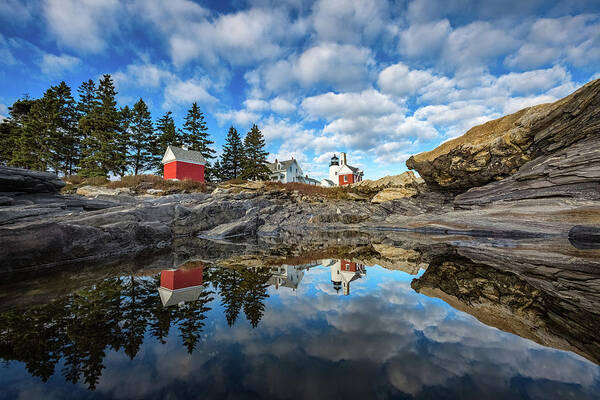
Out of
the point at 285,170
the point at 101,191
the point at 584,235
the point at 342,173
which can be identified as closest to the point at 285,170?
the point at 285,170

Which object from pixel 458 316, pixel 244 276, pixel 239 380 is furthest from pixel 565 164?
pixel 239 380

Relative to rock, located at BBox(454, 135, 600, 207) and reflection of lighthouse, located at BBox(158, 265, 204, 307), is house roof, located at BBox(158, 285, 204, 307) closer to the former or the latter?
reflection of lighthouse, located at BBox(158, 265, 204, 307)

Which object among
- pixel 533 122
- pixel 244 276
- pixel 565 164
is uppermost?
pixel 533 122

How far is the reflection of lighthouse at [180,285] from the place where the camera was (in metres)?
3.57

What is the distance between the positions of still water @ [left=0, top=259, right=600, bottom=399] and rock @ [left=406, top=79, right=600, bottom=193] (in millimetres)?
15169

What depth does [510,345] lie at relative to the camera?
2.27m

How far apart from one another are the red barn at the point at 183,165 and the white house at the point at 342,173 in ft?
112

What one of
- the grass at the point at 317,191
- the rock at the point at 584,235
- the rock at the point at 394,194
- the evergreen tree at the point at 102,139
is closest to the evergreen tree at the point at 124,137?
the evergreen tree at the point at 102,139

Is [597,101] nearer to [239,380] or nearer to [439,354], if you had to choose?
[439,354]

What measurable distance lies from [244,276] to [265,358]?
10.0ft

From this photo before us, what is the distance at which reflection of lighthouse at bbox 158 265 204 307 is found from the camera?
11.7ft

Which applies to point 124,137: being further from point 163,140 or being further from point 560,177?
point 560,177

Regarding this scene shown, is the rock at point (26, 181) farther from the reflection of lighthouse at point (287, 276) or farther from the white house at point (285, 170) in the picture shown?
the white house at point (285, 170)

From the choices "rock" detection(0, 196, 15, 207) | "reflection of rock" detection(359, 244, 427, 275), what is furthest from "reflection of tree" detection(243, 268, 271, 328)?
"rock" detection(0, 196, 15, 207)
